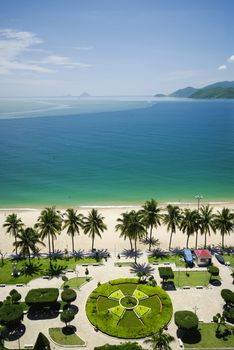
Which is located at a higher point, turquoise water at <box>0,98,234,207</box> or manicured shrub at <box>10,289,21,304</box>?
turquoise water at <box>0,98,234,207</box>

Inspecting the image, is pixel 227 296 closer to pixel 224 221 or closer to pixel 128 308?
pixel 128 308

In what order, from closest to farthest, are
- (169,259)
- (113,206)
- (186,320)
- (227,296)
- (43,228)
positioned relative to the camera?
(186,320) → (227,296) → (43,228) → (169,259) → (113,206)

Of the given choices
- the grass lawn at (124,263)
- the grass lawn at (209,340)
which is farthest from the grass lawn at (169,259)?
the grass lawn at (209,340)

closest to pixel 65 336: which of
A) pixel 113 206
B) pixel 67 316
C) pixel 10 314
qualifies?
pixel 67 316

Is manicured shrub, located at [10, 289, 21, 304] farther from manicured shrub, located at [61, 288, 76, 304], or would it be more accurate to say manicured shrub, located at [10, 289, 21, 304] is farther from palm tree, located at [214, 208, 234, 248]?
palm tree, located at [214, 208, 234, 248]

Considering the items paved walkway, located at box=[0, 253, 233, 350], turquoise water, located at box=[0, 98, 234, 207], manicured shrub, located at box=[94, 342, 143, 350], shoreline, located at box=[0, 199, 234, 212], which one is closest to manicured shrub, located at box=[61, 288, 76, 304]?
paved walkway, located at box=[0, 253, 233, 350]

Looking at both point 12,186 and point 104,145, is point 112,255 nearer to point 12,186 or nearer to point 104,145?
point 12,186

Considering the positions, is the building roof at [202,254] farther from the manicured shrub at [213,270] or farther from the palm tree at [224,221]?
the palm tree at [224,221]
